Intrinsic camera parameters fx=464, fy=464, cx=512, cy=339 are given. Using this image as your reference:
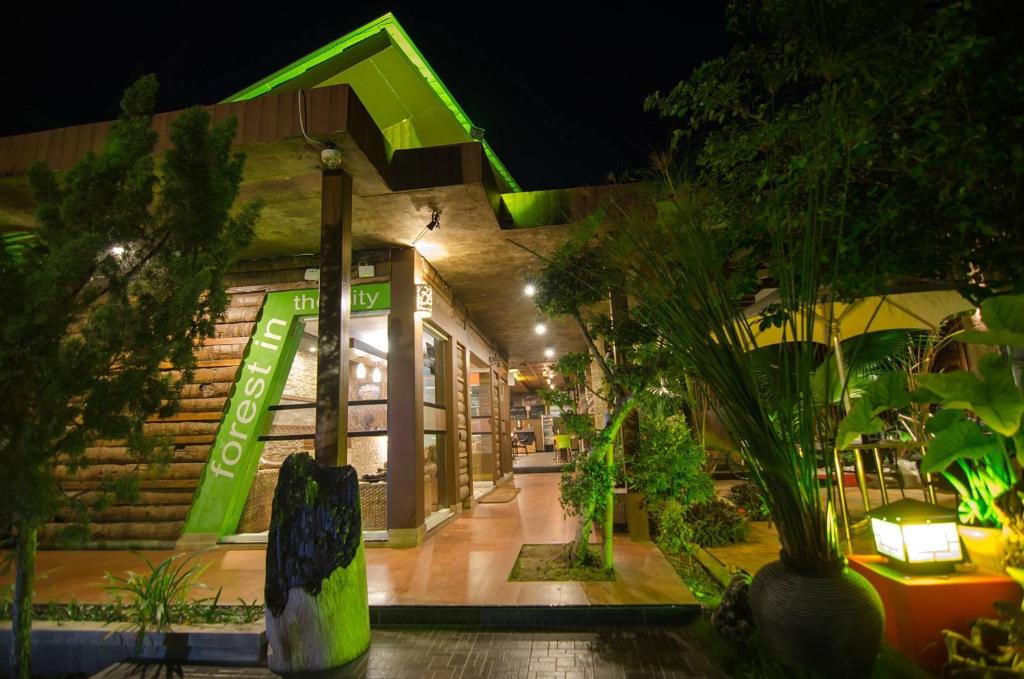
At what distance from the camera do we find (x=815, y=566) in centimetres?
194

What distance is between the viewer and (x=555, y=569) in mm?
3912

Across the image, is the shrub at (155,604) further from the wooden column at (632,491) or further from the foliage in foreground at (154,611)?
the wooden column at (632,491)

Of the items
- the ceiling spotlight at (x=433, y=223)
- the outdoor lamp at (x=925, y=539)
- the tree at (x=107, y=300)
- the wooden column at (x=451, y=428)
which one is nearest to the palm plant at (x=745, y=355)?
the outdoor lamp at (x=925, y=539)

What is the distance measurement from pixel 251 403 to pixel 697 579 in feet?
16.9

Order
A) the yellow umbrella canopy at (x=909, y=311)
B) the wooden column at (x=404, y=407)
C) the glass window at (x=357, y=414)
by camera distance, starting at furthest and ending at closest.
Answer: the glass window at (x=357, y=414)
the wooden column at (x=404, y=407)
the yellow umbrella canopy at (x=909, y=311)

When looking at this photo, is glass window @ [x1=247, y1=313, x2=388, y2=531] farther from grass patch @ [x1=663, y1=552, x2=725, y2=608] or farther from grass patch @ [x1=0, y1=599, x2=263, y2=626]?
grass patch @ [x1=663, y1=552, x2=725, y2=608]

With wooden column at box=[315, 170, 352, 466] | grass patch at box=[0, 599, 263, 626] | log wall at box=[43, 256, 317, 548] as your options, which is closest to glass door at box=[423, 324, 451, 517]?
log wall at box=[43, 256, 317, 548]

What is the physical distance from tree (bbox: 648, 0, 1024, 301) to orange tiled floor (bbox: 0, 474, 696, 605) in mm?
2496

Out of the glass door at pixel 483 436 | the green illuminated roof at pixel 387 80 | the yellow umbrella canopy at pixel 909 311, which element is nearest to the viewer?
the yellow umbrella canopy at pixel 909 311

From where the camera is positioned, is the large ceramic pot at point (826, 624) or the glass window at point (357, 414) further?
the glass window at point (357, 414)

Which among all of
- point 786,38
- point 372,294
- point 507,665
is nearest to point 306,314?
point 372,294

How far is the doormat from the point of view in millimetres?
8195

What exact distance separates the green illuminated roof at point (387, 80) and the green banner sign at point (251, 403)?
2403 mm

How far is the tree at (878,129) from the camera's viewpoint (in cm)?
181
